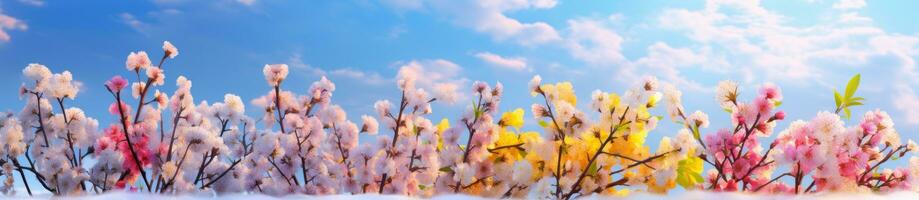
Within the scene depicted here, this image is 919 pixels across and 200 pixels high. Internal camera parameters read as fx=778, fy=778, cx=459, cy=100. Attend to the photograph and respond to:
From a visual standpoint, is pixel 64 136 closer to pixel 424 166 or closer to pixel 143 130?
pixel 143 130

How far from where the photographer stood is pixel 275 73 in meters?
2.19

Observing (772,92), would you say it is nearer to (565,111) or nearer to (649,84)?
(649,84)

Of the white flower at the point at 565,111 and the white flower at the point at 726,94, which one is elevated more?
the white flower at the point at 726,94

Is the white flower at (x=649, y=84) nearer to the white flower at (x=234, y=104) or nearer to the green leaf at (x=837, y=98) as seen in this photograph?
the green leaf at (x=837, y=98)

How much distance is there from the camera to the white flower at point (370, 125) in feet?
7.39

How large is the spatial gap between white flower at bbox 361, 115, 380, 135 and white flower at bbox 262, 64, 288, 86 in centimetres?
26

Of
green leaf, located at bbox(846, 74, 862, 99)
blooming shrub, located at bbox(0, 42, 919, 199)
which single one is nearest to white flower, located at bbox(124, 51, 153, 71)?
blooming shrub, located at bbox(0, 42, 919, 199)

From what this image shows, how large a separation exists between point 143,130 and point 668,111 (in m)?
1.41

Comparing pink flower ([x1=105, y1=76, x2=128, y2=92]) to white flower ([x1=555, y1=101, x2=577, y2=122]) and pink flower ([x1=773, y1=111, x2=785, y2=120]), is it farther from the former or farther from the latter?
pink flower ([x1=773, y1=111, x2=785, y2=120])

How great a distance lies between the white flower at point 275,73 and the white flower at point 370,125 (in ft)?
0.85

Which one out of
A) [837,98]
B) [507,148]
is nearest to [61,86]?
[507,148]

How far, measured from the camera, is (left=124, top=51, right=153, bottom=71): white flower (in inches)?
81.8

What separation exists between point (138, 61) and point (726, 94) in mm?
1554

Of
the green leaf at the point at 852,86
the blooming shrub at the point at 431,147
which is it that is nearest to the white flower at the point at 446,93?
the blooming shrub at the point at 431,147
